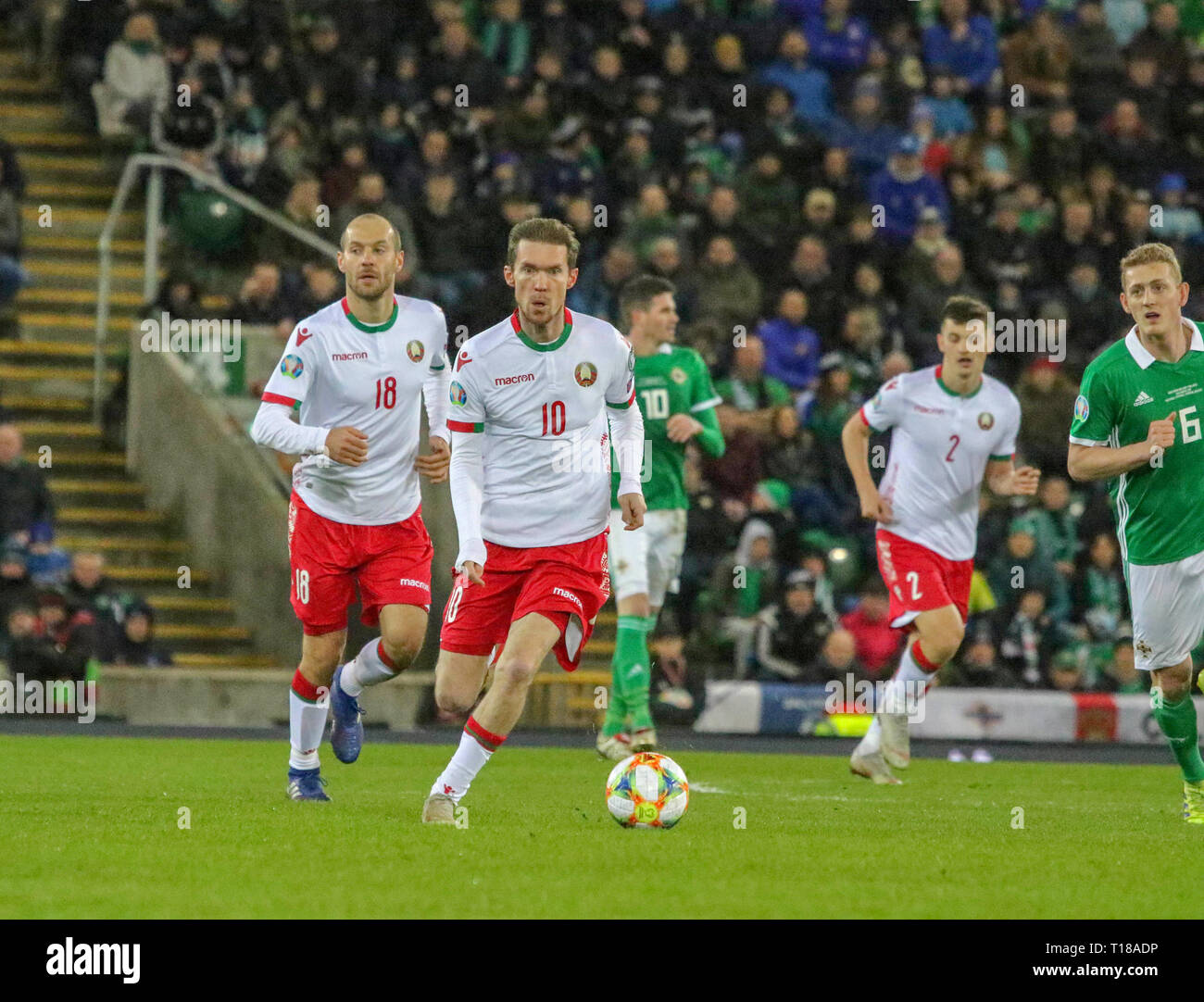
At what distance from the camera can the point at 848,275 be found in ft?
70.5

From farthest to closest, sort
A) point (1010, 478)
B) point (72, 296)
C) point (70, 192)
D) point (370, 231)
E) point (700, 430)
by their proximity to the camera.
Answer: point (70, 192)
point (72, 296)
point (700, 430)
point (1010, 478)
point (370, 231)

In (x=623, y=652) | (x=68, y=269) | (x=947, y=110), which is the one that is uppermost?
Answer: (x=947, y=110)

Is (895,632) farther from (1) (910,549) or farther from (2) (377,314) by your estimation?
(2) (377,314)

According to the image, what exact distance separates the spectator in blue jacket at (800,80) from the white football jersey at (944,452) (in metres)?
10.7

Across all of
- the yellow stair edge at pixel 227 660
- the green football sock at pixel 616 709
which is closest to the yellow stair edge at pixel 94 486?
the yellow stair edge at pixel 227 660

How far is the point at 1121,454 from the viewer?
9852 millimetres

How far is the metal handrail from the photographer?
802 inches

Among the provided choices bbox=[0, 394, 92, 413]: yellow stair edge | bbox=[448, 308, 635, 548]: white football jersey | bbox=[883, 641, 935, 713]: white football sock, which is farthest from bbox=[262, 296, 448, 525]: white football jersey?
bbox=[0, 394, 92, 413]: yellow stair edge

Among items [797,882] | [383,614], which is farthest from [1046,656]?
[797,882]

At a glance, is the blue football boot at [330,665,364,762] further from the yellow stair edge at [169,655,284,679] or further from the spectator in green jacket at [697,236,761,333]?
the spectator in green jacket at [697,236,761,333]

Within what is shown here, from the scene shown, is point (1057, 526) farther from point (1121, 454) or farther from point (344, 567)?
point (344, 567)

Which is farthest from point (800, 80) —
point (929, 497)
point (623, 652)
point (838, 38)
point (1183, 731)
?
point (1183, 731)

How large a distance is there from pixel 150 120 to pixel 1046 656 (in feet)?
32.3

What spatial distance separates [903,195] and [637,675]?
Result: 10.1 m
